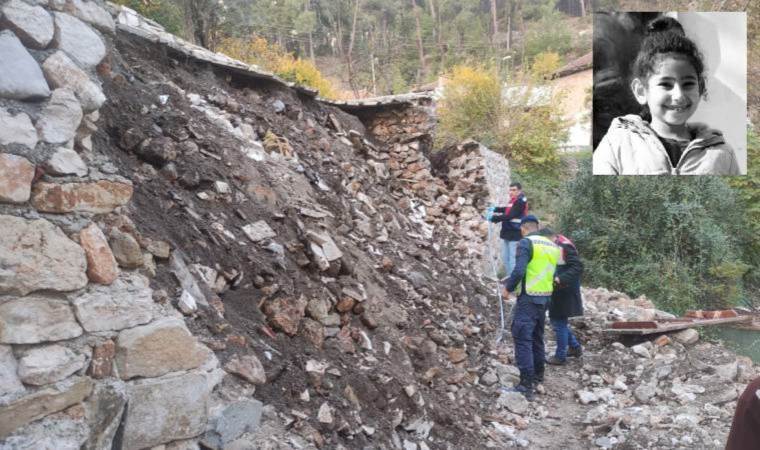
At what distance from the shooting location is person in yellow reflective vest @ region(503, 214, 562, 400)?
4.97m

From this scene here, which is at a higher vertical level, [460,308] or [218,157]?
[218,157]

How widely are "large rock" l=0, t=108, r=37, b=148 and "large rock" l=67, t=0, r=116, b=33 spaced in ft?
2.11

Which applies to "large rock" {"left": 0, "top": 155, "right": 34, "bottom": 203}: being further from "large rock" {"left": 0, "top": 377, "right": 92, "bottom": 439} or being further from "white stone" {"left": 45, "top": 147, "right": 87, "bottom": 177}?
"large rock" {"left": 0, "top": 377, "right": 92, "bottom": 439}

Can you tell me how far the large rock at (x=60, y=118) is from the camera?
1.87m

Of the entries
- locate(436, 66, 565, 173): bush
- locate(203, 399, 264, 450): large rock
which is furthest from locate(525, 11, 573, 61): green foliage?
locate(203, 399, 264, 450): large rock

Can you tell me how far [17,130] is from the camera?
5.80 feet

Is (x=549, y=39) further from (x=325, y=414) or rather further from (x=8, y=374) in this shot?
(x=8, y=374)

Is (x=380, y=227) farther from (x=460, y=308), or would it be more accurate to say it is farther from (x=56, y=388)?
(x=56, y=388)

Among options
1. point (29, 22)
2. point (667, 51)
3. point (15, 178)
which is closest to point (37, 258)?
point (15, 178)

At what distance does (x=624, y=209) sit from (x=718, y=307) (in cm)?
279

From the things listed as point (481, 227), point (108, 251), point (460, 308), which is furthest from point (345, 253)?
point (481, 227)

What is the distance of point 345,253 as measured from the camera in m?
4.66

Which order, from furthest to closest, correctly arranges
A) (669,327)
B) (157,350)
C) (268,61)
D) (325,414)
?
(268,61) < (669,327) < (325,414) < (157,350)

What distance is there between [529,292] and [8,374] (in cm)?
430
